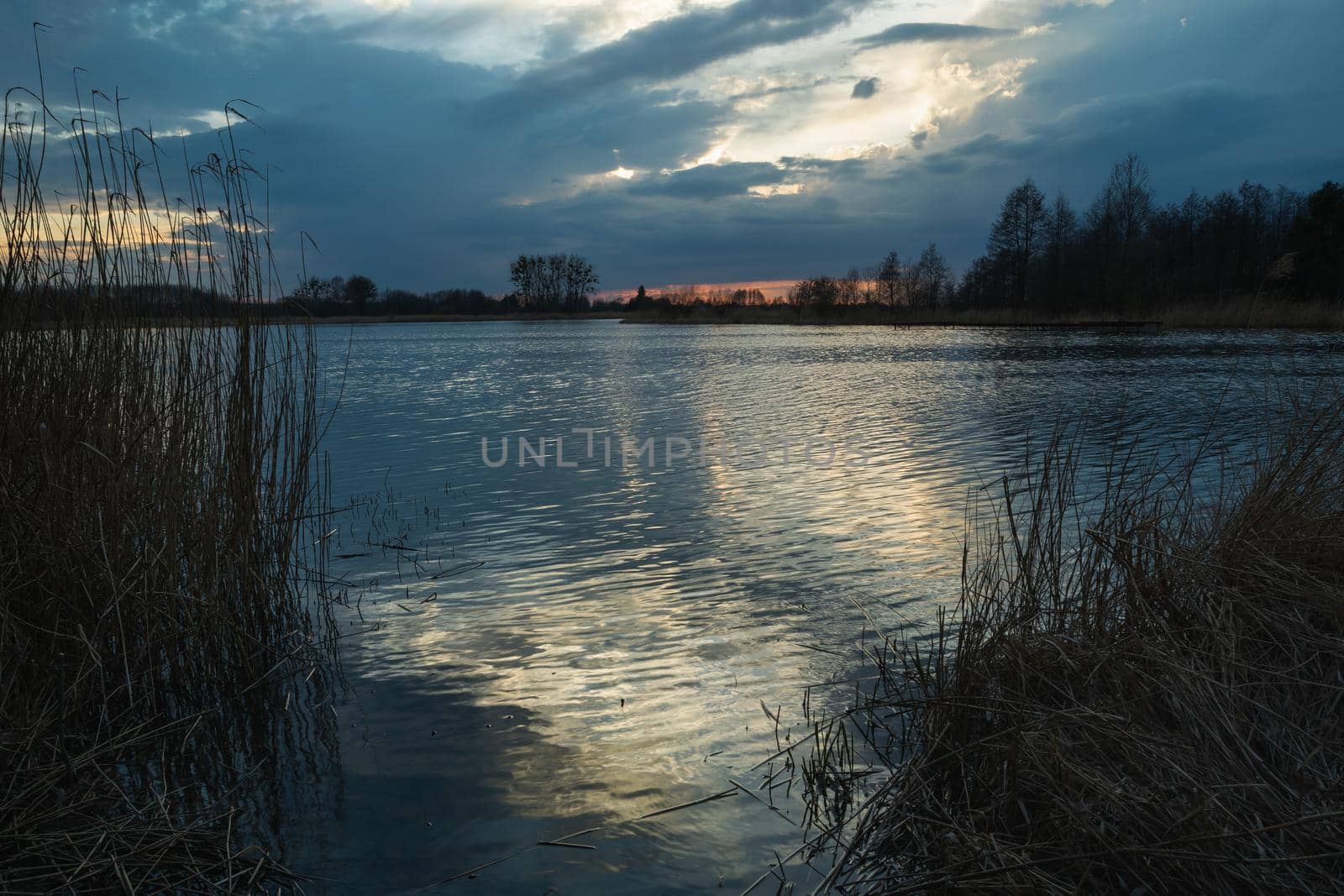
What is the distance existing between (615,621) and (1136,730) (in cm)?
333

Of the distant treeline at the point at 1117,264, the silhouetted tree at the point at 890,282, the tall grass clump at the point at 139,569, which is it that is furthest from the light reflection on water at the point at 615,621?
the silhouetted tree at the point at 890,282

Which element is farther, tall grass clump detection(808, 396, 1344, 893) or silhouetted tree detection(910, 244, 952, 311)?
silhouetted tree detection(910, 244, 952, 311)

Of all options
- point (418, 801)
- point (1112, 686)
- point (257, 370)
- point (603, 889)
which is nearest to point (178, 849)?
point (418, 801)

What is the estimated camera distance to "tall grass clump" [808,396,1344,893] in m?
2.35

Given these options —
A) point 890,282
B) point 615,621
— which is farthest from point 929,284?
point 615,621

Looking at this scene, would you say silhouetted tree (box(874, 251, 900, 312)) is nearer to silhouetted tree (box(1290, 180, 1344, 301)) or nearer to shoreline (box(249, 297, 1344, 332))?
shoreline (box(249, 297, 1344, 332))

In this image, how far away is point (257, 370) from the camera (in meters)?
4.61

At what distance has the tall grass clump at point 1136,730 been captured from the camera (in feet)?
7.71

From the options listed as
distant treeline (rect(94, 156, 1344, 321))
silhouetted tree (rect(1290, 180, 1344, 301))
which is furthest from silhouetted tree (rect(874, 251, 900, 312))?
silhouetted tree (rect(1290, 180, 1344, 301))

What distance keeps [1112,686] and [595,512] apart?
5785mm

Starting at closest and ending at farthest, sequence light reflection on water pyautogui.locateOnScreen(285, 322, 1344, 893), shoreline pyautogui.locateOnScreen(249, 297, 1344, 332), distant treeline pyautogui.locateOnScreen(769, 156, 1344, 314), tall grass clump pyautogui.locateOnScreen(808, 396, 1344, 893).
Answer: tall grass clump pyautogui.locateOnScreen(808, 396, 1344, 893)
light reflection on water pyautogui.locateOnScreen(285, 322, 1344, 893)
shoreline pyautogui.locateOnScreen(249, 297, 1344, 332)
distant treeline pyautogui.locateOnScreen(769, 156, 1344, 314)

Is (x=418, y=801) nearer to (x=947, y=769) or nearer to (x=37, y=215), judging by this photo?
(x=947, y=769)

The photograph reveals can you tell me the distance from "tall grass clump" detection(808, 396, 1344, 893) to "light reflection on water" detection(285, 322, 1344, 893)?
58 cm

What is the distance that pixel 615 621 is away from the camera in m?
5.37
